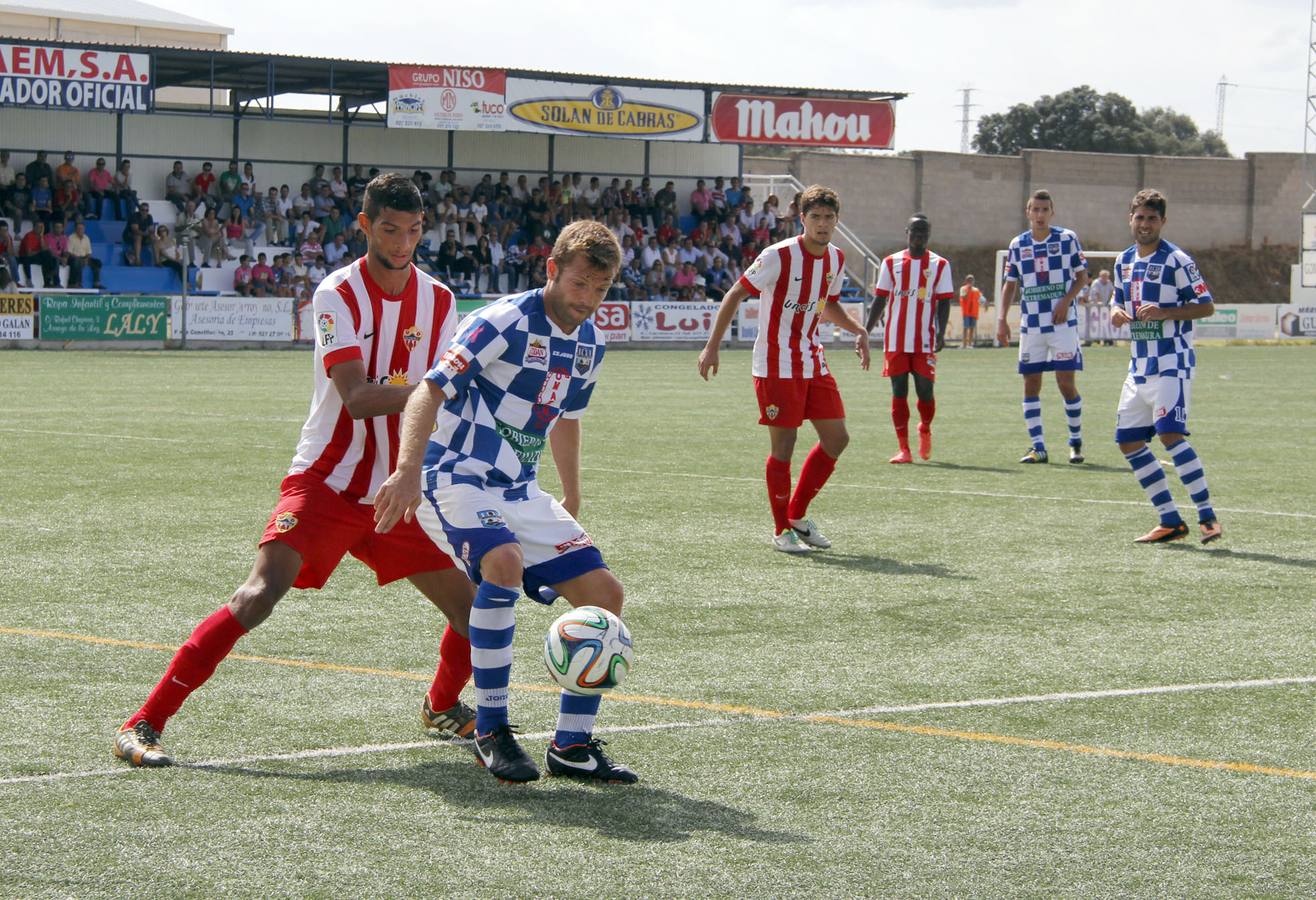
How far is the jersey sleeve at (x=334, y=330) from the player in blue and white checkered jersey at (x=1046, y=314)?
33.5ft

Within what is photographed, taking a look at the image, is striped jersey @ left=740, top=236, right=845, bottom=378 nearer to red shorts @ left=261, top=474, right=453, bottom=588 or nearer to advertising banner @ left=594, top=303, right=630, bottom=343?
red shorts @ left=261, top=474, right=453, bottom=588

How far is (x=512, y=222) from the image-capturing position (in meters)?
38.2

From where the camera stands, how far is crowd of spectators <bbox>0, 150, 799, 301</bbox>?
3272 cm

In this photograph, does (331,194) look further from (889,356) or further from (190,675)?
(190,675)

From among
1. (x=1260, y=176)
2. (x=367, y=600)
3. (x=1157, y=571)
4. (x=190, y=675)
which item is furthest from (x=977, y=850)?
(x=1260, y=176)

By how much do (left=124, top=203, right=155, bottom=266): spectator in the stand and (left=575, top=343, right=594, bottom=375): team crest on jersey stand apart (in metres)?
29.3

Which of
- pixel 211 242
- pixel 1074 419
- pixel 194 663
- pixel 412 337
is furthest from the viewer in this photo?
pixel 211 242

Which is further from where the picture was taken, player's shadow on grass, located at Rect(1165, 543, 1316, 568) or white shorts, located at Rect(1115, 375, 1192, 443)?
white shorts, located at Rect(1115, 375, 1192, 443)

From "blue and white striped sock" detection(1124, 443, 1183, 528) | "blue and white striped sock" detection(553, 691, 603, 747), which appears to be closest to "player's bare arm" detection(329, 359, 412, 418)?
"blue and white striped sock" detection(553, 691, 603, 747)

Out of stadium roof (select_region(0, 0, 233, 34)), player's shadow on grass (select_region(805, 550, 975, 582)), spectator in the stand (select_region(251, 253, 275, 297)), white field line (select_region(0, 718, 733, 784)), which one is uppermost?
stadium roof (select_region(0, 0, 233, 34))

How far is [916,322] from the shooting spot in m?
14.7

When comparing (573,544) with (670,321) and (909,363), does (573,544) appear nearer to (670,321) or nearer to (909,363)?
(909,363)

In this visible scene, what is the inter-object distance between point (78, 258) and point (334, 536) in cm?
2840

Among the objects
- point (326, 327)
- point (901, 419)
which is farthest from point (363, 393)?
point (901, 419)
